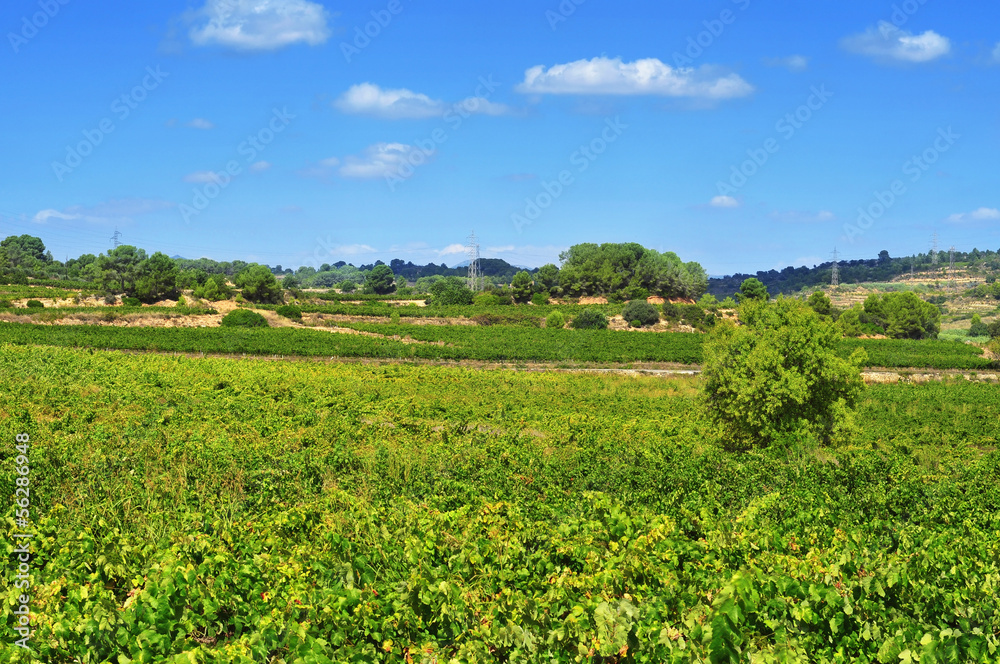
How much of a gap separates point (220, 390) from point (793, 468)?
18.3 m

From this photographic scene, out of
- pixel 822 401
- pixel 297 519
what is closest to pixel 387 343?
pixel 822 401

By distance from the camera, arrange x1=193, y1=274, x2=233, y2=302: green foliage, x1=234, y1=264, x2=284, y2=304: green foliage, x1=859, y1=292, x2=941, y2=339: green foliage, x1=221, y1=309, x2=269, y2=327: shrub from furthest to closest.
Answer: x1=234, y1=264, x2=284, y2=304: green foliage < x1=193, y1=274, x2=233, y2=302: green foliage < x1=859, y1=292, x2=941, y2=339: green foliage < x1=221, y1=309, x2=269, y2=327: shrub

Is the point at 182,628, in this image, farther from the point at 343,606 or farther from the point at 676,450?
the point at 676,450

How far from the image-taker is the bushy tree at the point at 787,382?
2192 centimetres

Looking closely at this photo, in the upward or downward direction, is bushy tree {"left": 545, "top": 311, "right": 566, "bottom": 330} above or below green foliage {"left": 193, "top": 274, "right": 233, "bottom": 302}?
below

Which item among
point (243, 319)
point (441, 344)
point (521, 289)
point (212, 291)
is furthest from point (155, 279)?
point (521, 289)

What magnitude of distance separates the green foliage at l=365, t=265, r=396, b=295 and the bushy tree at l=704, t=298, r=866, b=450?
114584 millimetres

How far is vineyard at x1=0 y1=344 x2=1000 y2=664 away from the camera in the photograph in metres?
6.27

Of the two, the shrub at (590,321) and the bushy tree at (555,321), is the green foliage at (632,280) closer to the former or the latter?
the shrub at (590,321)

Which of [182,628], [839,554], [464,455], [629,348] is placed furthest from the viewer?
[629,348]

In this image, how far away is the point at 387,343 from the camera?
179 ft
